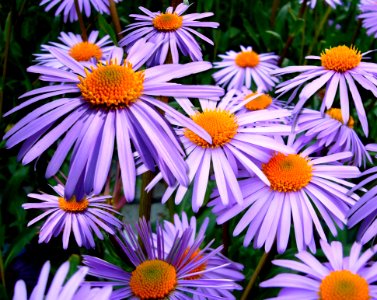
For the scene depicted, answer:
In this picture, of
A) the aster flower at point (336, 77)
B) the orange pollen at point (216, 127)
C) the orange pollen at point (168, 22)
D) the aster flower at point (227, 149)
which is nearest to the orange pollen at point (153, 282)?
the aster flower at point (227, 149)

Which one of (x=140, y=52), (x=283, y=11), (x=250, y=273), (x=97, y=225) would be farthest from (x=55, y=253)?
(x=283, y=11)

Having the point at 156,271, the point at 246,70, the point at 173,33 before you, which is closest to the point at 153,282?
the point at 156,271

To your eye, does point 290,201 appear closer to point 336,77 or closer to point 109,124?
point 336,77

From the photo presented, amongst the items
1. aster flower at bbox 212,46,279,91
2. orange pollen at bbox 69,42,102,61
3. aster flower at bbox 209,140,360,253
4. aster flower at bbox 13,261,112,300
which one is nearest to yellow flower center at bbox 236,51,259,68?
aster flower at bbox 212,46,279,91

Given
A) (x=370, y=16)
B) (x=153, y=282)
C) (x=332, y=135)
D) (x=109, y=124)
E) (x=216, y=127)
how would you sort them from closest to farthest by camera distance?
(x=109, y=124), (x=153, y=282), (x=216, y=127), (x=332, y=135), (x=370, y=16)

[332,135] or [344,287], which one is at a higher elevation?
[332,135]

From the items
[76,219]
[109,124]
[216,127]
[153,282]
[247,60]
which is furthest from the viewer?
[247,60]
